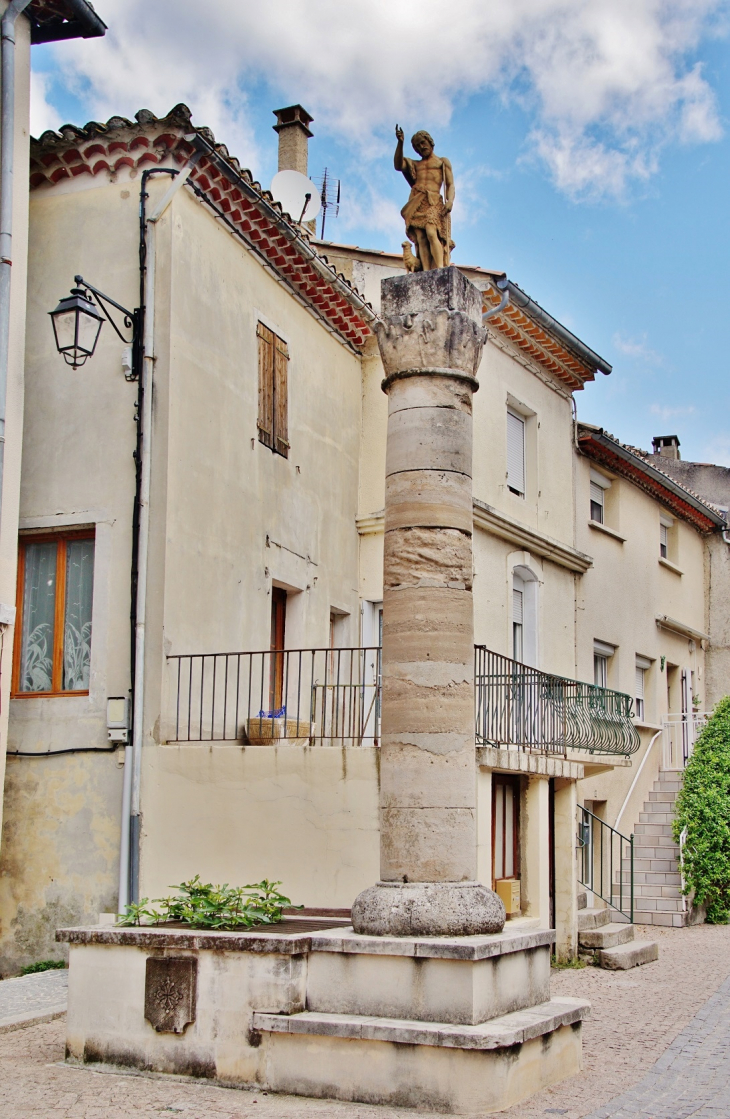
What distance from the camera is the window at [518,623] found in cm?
1608

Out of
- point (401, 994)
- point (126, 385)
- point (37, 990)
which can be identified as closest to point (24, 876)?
point (37, 990)

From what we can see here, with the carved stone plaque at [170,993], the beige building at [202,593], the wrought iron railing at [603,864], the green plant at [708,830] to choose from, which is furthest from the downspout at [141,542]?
the green plant at [708,830]

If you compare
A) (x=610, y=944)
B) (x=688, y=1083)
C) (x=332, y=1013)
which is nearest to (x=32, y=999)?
(x=332, y=1013)

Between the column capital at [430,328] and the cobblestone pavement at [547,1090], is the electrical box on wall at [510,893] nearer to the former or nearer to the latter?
the cobblestone pavement at [547,1090]

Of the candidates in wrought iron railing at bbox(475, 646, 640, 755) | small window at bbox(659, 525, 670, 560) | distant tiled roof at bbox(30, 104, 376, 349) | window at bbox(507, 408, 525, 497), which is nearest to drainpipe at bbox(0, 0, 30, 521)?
distant tiled roof at bbox(30, 104, 376, 349)

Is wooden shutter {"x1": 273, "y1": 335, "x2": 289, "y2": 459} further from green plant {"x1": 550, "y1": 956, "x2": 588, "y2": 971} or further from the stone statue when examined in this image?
green plant {"x1": 550, "y1": 956, "x2": 588, "y2": 971}

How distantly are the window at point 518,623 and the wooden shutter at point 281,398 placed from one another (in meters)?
4.26

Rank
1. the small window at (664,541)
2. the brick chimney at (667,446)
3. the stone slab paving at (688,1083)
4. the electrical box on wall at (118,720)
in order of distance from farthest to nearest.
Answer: the brick chimney at (667,446) < the small window at (664,541) < the electrical box on wall at (118,720) < the stone slab paving at (688,1083)

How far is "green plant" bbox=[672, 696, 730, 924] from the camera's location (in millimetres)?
16500

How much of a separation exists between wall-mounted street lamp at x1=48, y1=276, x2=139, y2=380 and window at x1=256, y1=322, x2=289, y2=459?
1.92 metres

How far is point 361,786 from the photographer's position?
1058 cm

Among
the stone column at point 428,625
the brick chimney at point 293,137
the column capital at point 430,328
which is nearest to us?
the stone column at point 428,625

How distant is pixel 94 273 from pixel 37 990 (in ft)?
22.2

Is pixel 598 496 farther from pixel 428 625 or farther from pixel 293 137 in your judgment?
pixel 428 625
